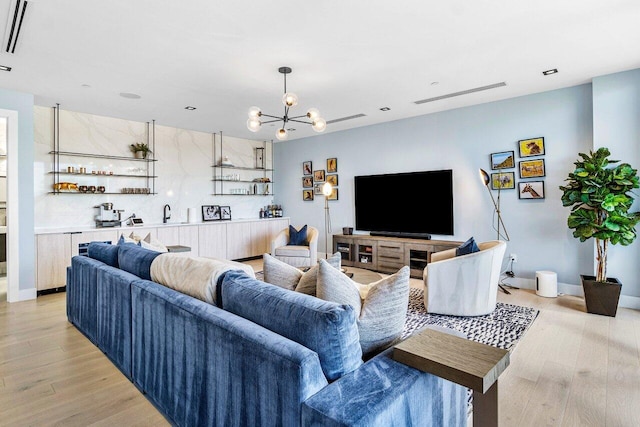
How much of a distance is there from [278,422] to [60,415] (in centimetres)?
162

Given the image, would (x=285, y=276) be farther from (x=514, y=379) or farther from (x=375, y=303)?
(x=514, y=379)

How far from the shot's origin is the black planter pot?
11.6ft

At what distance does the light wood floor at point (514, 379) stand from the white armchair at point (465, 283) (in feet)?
1.65

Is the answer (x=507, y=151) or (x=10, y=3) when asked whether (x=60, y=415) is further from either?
(x=507, y=151)

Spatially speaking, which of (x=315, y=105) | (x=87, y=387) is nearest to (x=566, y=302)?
(x=315, y=105)

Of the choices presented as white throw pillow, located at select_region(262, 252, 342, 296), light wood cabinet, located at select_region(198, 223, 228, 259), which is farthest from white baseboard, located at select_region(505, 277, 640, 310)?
light wood cabinet, located at select_region(198, 223, 228, 259)

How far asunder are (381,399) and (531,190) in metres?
4.47

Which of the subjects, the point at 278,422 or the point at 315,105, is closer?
the point at 278,422

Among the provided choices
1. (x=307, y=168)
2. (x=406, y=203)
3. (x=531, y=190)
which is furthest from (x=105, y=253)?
(x=531, y=190)

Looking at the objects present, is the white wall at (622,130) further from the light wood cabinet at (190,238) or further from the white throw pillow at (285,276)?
the light wood cabinet at (190,238)

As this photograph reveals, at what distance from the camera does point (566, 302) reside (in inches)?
159

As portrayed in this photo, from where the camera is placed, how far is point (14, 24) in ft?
8.77

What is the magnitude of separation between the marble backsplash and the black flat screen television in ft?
9.20

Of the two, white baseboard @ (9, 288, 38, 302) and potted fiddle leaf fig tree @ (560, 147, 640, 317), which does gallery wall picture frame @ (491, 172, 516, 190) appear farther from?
white baseboard @ (9, 288, 38, 302)
